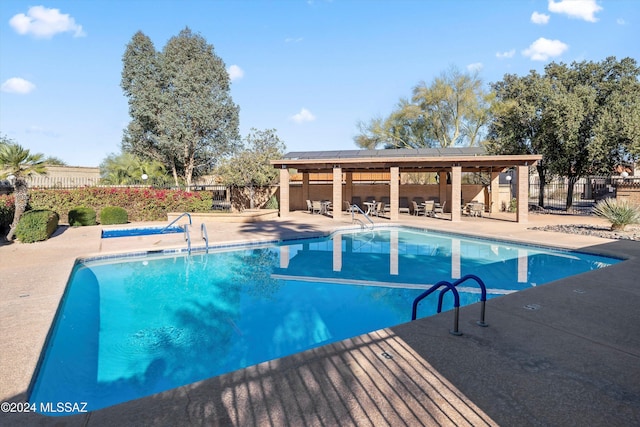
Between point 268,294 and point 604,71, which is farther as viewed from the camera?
point 604,71

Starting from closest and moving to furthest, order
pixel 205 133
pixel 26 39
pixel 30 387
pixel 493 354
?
pixel 30 387 → pixel 493 354 → pixel 26 39 → pixel 205 133

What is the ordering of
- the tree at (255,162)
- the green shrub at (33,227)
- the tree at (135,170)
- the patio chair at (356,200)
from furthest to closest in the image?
1. the tree at (135,170)
2. the patio chair at (356,200)
3. the tree at (255,162)
4. the green shrub at (33,227)

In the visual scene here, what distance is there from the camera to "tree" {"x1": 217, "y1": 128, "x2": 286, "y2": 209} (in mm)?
22406

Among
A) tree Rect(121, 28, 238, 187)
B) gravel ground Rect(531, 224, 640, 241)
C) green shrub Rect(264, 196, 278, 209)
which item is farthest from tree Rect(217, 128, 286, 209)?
gravel ground Rect(531, 224, 640, 241)

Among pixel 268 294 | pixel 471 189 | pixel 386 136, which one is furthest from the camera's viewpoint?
pixel 386 136

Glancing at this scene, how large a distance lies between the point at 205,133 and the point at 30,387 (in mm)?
25783

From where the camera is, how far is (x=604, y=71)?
2083cm

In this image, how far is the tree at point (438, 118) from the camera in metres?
29.2

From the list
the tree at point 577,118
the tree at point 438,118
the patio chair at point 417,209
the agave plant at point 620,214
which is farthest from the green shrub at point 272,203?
the agave plant at point 620,214

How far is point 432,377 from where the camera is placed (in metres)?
3.15

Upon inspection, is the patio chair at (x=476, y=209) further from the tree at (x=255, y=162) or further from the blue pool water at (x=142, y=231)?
the blue pool water at (x=142, y=231)

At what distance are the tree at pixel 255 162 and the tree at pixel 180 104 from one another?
447 centimetres

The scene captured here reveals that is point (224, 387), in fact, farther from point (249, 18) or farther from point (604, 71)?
point (604, 71)

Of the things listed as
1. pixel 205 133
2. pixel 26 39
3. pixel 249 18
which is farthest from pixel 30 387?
pixel 205 133
